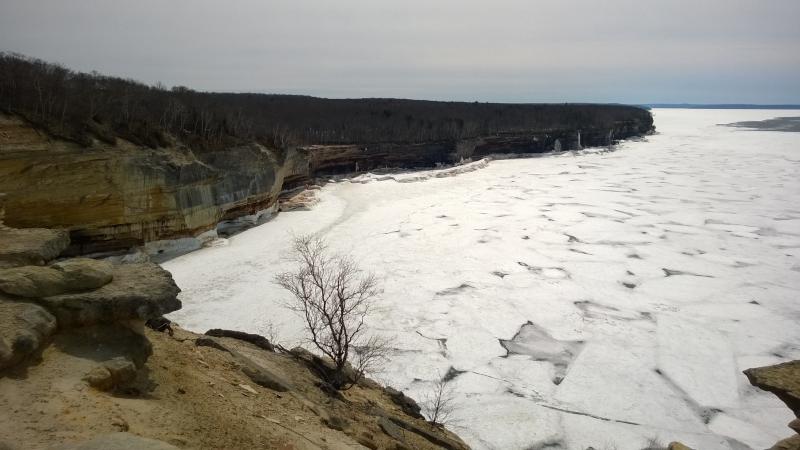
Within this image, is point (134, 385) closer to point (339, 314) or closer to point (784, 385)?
point (784, 385)

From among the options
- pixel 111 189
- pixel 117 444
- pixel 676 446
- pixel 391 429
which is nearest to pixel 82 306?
pixel 117 444

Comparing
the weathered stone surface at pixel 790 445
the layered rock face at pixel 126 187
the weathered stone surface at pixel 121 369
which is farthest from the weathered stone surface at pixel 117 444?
the layered rock face at pixel 126 187

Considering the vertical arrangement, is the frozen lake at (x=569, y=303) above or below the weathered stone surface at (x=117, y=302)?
below

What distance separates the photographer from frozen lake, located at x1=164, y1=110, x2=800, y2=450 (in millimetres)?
8453

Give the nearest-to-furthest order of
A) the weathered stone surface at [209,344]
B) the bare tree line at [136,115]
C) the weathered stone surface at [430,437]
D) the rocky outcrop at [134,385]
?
the rocky outcrop at [134,385] < the weathered stone surface at [430,437] < the weathered stone surface at [209,344] < the bare tree line at [136,115]

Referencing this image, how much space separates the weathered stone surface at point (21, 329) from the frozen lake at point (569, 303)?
6.04 meters

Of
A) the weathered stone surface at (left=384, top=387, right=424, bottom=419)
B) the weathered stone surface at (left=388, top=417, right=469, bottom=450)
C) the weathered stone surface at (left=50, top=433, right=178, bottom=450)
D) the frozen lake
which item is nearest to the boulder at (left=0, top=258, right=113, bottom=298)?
the weathered stone surface at (left=50, top=433, right=178, bottom=450)

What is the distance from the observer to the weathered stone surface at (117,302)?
5.19 metres

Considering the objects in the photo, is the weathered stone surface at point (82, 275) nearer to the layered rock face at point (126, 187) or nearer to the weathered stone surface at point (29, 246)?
the weathered stone surface at point (29, 246)

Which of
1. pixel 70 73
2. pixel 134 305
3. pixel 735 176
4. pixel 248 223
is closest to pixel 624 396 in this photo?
pixel 134 305

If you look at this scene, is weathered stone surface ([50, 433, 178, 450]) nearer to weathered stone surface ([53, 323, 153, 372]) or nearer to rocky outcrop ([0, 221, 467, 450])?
rocky outcrop ([0, 221, 467, 450])

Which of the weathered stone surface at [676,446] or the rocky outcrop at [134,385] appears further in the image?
the weathered stone surface at [676,446]

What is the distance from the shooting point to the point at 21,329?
15.3 ft

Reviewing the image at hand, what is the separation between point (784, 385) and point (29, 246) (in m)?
9.61
